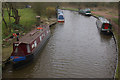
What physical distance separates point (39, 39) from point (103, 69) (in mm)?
9374

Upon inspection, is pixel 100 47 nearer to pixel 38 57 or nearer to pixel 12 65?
pixel 38 57

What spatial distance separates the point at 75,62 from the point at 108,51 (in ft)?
20.2

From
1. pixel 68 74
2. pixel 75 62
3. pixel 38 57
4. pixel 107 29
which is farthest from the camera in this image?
pixel 107 29

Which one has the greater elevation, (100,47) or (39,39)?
(39,39)

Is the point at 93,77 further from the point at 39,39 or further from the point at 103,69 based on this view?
the point at 39,39

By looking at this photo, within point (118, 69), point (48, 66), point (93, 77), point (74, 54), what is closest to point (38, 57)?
point (48, 66)

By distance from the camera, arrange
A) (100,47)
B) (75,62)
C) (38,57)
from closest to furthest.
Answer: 1. (75,62)
2. (38,57)
3. (100,47)

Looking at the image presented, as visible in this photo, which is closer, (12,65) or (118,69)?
(118,69)

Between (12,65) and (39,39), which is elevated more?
(39,39)

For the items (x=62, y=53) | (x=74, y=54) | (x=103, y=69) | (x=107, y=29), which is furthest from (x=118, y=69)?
(x=107, y=29)

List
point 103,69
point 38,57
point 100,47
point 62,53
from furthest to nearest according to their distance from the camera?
point 100,47, point 62,53, point 38,57, point 103,69

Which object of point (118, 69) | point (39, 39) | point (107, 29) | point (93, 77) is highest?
point (107, 29)

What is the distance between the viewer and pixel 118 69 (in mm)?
12602

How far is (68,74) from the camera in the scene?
44.3 ft
